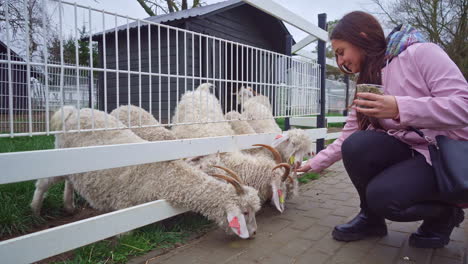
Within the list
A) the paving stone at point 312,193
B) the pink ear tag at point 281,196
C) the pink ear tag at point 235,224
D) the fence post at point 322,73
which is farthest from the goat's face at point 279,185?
the fence post at point 322,73

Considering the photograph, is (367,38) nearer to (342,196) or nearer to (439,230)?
(439,230)

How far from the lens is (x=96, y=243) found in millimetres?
2539

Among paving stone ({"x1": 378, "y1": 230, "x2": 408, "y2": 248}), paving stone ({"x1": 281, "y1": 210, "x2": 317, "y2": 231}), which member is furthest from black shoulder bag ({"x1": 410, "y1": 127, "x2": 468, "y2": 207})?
paving stone ({"x1": 281, "y1": 210, "x2": 317, "y2": 231})

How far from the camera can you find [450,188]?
183cm

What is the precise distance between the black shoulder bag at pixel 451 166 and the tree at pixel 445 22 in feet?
48.9

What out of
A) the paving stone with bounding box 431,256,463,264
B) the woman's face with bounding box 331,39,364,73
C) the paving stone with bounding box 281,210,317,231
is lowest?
the paving stone with bounding box 281,210,317,231

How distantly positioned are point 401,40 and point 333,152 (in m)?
1.02

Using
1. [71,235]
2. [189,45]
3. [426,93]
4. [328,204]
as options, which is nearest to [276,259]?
[71,235]

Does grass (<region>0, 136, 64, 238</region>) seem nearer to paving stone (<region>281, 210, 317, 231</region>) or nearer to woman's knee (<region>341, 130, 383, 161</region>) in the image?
paving stone (<region>281, 210, 317, 231</region>)

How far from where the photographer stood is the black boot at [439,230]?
2.43m

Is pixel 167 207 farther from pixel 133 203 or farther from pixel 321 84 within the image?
pixel 321 84

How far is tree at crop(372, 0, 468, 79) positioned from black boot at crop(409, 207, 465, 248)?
14.5 metres

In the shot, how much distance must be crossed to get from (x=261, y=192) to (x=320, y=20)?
3.53 metres

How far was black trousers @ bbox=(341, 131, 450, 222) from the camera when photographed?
2135 mm
